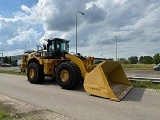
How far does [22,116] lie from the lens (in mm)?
6539

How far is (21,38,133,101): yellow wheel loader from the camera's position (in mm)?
8992

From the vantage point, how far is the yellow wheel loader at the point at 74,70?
8992 millimetres

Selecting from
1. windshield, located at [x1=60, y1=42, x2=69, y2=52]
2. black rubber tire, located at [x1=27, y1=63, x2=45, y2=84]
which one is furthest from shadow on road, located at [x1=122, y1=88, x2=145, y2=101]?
black rubber tire, located at [x1=27, y1=63, x2=45, y2=84]

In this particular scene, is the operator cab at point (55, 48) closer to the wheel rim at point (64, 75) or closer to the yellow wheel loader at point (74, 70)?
the yellow wheel loader at point (74, 70)

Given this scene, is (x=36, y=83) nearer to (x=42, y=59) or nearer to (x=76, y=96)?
(x=42, y=59)

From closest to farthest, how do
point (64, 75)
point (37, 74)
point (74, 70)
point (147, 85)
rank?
1. point (74, 70)
2. point (64, 75)
3. point (147, 85)
4. point (37, 74)

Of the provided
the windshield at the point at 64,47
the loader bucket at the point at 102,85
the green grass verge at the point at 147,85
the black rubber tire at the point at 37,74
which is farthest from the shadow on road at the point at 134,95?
the black rubber tire at the point at 37,74

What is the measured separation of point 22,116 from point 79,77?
4460 millimetres

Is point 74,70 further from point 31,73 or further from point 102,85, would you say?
point 31,73

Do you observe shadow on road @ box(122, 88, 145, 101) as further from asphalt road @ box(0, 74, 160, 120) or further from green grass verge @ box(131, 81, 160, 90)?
green grass verge @ box(131, 81, 160, 90)

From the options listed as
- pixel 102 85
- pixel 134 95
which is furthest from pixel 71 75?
pixel 134 95

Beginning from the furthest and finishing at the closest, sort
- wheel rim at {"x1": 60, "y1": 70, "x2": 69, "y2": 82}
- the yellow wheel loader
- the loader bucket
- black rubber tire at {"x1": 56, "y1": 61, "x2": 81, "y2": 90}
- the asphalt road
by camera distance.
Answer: wheel rim at {"x1": 60, "y1": 70, "x2": 69, "y2": 82} < black rubber tire at {"x1": 56, "y1": 61, "x2": 81, "y2": 90} < the yellow wheel loader < the loader bucket < the asphalt road

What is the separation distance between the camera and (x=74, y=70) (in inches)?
416

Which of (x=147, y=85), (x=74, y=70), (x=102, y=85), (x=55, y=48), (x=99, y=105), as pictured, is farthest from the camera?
(x=55, y=48)
